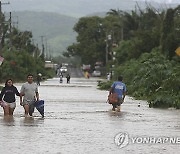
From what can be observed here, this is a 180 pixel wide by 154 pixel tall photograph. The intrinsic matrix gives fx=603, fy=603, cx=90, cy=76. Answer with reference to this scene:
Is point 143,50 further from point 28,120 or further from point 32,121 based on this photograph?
point 32,121

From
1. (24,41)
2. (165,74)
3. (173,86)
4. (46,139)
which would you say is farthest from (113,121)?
(24,41)

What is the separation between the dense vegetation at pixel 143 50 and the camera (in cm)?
3414

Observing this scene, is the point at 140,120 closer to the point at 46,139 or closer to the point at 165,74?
the point at 46,139

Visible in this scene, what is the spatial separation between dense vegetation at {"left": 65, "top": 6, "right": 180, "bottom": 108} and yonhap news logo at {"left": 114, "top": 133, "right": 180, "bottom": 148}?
13.4 meters

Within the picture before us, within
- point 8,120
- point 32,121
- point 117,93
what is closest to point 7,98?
point 8,120

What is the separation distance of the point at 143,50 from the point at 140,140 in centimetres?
5271

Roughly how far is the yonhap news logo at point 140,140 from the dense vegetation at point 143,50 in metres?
13.4

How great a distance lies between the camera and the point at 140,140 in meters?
15.0

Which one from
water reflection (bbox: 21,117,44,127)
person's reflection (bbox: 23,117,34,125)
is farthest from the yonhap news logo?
person's reflection (bbox: 23,117,34,125)

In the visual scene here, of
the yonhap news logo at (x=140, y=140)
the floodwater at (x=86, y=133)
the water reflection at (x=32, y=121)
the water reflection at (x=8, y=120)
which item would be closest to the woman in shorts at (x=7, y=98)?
the floodwater at (x=86, y=133)

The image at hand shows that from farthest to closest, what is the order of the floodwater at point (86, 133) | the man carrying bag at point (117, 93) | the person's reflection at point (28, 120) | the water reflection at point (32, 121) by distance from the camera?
the man carrying bag at point (117, 93), the person's reflection at point (28, 120), the water reflection at point (32, 121), the floodwater at point (86, 133)

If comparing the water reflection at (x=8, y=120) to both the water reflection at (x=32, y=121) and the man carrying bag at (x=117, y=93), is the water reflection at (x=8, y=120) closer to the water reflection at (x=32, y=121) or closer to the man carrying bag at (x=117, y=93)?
the water reflection at (x=32, y=121)

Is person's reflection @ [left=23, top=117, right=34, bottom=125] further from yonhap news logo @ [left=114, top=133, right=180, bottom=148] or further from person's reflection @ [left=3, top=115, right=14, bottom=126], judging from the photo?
yonhap news logo @ [left=114, top=133, right=180, bottom=148]

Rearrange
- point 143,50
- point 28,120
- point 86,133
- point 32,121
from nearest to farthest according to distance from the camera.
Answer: point 86,133, point 32,121, point 28,120, point 143,50
